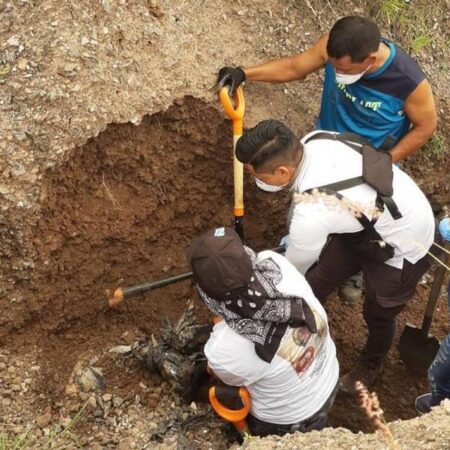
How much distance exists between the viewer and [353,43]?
333 cm

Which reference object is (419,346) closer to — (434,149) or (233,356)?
(434,149)

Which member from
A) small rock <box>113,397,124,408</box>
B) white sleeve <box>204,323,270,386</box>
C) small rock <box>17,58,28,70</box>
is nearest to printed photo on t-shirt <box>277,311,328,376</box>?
white sleeve <box>204,323,270,386</box>

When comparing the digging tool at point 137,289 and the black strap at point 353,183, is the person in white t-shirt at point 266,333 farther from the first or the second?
the digging tool at point 137,289

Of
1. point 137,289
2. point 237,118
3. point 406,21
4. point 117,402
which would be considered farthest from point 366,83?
point 117,402

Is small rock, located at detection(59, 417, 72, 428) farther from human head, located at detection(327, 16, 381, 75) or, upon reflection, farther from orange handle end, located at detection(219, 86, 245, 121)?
human head, located at detection(327, 16, 381, 75)

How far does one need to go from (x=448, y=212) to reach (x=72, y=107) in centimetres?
267

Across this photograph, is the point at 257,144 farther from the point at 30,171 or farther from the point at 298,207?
the point at 30,171

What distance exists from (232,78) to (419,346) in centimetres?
191

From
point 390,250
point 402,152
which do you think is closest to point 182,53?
point 402,152

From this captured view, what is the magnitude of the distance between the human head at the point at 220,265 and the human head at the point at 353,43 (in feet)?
4.04

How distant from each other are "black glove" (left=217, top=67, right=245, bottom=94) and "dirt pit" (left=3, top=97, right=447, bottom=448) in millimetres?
207

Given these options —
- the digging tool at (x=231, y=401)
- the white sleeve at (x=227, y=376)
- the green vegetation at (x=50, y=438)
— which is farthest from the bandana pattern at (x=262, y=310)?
the green vegetation at (x=50, y=438)

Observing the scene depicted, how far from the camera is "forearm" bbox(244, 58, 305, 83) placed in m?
3.87

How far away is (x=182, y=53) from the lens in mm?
3998
